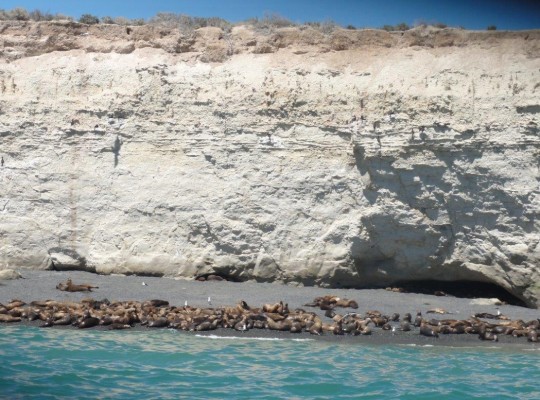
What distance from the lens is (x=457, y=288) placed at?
19.3 meters

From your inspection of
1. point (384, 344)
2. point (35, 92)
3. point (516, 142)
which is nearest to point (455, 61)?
point (516, 142)

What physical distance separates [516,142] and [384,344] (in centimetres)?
670

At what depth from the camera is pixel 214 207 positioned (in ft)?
64.2

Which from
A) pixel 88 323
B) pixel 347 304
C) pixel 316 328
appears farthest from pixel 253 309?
pixel 88 323

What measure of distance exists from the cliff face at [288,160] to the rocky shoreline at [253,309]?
3.15 feet

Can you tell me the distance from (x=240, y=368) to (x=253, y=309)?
3.51m

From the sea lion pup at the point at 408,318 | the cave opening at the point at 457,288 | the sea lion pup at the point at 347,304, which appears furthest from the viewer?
the cave opening at the point at 457,288

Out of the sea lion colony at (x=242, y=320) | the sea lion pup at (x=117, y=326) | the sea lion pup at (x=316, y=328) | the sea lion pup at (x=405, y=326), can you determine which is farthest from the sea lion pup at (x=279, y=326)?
the sea lion pup at (x=117, y=326)

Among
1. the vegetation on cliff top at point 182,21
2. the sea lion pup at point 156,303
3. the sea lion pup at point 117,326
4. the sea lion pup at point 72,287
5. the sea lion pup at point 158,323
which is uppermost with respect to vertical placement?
the vegetation on cliff top at point 182,21

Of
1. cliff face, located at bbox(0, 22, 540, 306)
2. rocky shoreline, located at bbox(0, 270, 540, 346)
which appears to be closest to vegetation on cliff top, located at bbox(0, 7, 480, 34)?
cliff face, located at bbox(0, 22, 540, 306)

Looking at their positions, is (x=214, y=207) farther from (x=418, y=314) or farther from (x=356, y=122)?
(x=418, y=314)

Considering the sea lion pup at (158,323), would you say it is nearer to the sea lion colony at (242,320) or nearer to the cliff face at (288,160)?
the sea lion colony at (242,320)

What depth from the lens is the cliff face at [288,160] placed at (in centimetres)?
1841

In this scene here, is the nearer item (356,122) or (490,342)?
(490,342)
